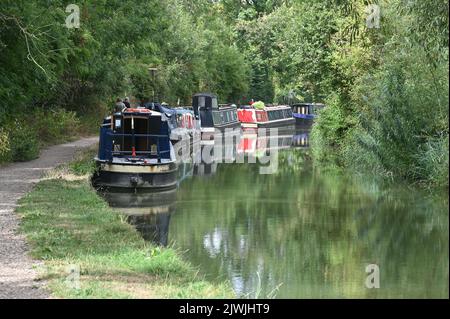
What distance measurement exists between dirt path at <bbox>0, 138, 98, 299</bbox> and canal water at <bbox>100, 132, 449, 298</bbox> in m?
2.26

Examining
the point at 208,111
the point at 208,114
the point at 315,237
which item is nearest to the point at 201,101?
the point at 208,111

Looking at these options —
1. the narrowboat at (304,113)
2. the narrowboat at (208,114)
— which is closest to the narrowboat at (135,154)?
the narrowboat at (208,114)

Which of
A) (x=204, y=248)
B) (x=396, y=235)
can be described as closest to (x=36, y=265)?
(x=204, y=248)

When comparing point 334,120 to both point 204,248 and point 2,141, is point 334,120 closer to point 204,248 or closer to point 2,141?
point 2,141

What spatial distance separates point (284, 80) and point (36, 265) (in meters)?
58.0

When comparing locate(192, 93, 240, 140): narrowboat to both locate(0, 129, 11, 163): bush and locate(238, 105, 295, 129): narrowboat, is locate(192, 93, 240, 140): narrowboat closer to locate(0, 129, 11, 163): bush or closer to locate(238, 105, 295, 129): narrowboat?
locate(238, 105, 295, 129): narrowboat

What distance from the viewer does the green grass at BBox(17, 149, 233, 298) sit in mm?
9445

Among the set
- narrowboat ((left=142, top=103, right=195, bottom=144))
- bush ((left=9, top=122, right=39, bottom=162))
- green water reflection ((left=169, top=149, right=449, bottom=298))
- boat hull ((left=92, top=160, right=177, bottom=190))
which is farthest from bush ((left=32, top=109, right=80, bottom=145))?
green water reflection ((left=169, top=149, right=449, bottom=298))

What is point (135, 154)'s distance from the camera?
23578 mm

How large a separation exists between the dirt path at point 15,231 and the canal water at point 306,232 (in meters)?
2.26

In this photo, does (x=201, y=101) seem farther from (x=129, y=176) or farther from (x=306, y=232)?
(x=306, y=232)

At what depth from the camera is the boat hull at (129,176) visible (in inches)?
877

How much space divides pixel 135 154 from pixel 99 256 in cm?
1234

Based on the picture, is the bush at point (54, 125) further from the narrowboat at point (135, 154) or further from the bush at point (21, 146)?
the narrowboat at point (135, 154)
